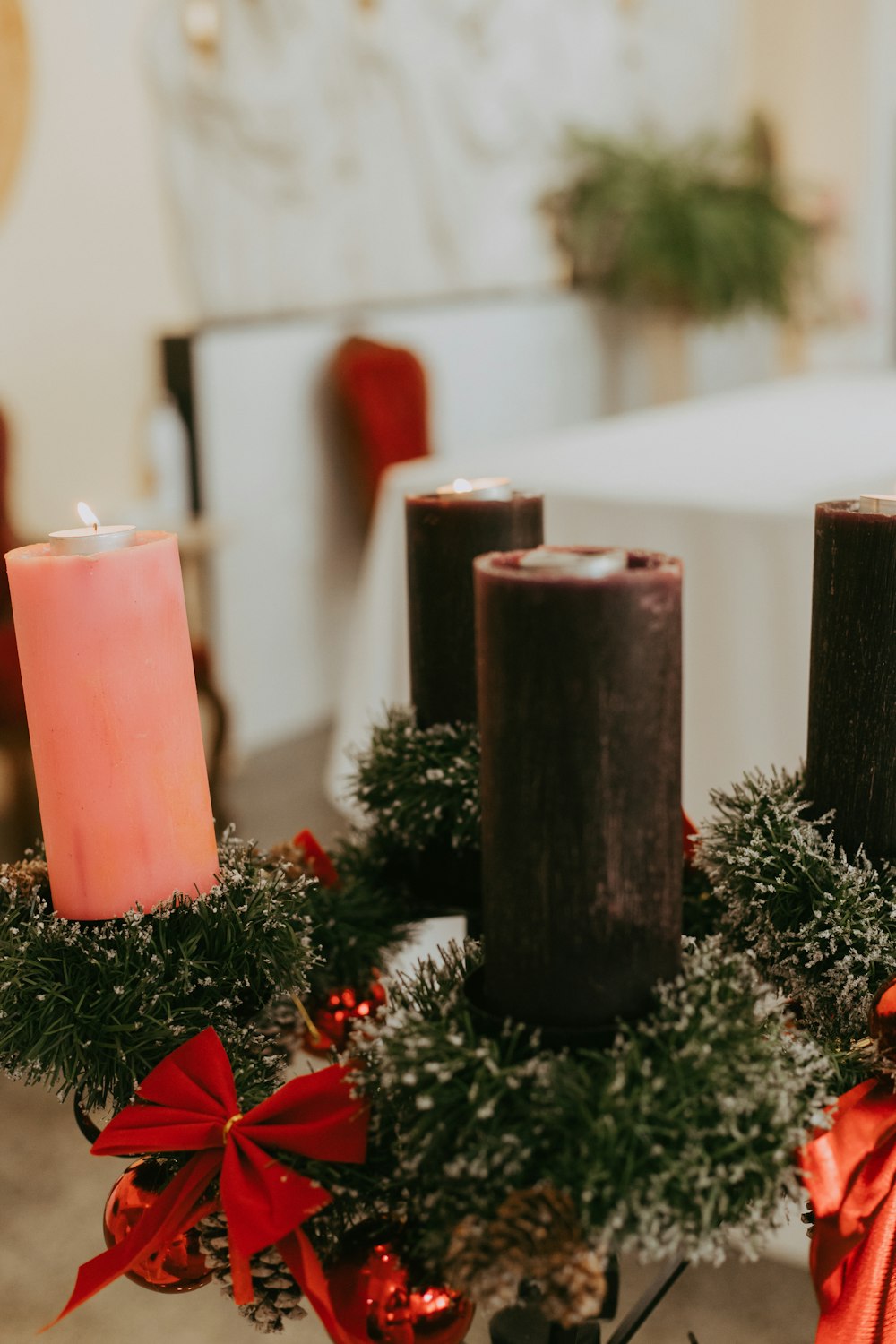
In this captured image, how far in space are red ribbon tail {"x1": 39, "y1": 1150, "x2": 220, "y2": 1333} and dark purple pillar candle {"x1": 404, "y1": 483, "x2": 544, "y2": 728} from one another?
0.76ft

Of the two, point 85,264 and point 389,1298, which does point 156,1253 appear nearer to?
point 389,1298

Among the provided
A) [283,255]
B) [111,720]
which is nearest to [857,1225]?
[111,720]

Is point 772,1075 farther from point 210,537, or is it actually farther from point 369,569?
Answer: point 210,537

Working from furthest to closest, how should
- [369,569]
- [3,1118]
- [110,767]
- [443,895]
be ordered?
1. [369,569]
2. [3,1118]
3. [443,895]
4. [110,767]

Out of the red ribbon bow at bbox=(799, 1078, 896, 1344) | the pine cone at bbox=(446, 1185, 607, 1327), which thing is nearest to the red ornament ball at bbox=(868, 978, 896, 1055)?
the red ribbon bow at bbox=(799, 1078, 896, 1344)

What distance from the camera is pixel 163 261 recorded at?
3412mm

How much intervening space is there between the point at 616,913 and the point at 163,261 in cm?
333

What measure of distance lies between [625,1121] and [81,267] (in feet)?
10.4

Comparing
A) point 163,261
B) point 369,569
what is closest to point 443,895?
point 369,569

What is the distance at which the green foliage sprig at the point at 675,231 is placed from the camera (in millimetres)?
4918

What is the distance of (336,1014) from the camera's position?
59 centimetres

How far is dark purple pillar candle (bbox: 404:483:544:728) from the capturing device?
554 mm

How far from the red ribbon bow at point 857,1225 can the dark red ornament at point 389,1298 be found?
118 mm

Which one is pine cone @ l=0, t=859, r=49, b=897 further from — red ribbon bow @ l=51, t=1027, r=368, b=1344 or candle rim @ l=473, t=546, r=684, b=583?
candle rim @ l=473, t=546, r=684, b=583
